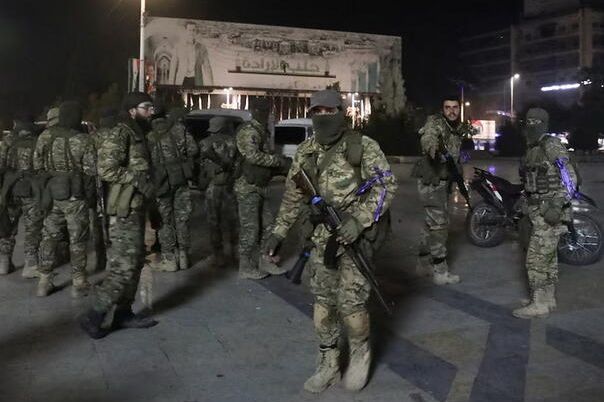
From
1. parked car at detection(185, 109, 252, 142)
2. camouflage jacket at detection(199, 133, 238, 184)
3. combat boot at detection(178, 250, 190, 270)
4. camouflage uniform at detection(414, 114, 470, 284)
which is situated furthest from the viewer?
parked car at detection(185, 109, 252, 142)

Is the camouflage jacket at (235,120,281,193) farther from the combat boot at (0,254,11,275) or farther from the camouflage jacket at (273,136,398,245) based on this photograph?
the combat boot at (0,254,11,275)

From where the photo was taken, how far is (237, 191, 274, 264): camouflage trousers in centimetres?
723

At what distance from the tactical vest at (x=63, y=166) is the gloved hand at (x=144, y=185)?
3.98 feet

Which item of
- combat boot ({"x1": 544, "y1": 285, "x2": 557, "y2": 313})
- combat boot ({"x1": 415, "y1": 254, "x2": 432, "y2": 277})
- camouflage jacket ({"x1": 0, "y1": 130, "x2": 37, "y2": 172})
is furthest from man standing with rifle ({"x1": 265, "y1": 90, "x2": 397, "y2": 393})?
camouflage jacket ({"x1": 0, "y1": 130, "x2": 37, "y2": 172})

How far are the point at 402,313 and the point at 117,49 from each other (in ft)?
134

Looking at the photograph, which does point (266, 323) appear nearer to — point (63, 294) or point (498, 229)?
point (63, 294)

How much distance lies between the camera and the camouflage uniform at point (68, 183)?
634 centimetres

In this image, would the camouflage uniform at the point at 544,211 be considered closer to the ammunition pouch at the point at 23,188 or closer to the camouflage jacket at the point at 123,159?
the camouflage jacket at the point at 123,159

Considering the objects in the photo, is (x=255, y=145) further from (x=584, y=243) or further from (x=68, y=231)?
(x=584, y=243)

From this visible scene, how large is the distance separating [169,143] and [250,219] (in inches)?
50.9

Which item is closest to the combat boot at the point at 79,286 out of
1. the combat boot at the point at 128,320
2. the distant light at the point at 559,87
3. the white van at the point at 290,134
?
the combat boot at the point at 128,320

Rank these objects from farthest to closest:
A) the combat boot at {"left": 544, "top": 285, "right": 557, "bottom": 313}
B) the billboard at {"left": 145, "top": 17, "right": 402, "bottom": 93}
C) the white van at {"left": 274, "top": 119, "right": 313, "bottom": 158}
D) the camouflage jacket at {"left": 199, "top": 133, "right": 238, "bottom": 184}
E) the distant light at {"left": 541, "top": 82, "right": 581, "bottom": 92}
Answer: the distant light at {"left": 541, "top": 82, "right": 581, "bottom": 92}
the billboard at {"left": 145, "top": 17, "right": 402, "bottom": 93}
the white van at {"left": 274, "top": 119, "right": 313, "bottom": 158}
the camouflage jacket at {"left": 199, "top": 133, "right": 238, "bottom": 184}
the combat boot at {"left": 544, "top": 285, "right": 557, "bottom": 313}

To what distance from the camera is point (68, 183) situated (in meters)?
6.28

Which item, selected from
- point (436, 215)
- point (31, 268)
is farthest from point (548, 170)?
point (31, 268)
